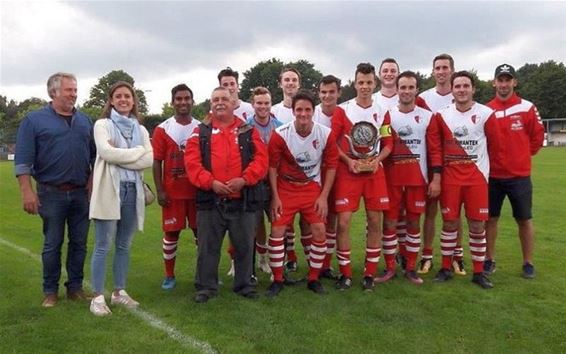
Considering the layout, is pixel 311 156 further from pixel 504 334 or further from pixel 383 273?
pixel 504 334

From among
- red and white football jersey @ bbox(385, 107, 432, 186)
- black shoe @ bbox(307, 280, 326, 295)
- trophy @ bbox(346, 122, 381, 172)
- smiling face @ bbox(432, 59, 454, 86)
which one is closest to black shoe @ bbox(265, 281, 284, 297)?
black shoe @ bbox(307, 280, 326, 295)

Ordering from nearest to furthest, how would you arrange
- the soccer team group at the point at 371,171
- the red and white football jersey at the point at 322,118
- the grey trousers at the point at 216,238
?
the grey trousers at the point at 216,238 < the soccer team group at the point at 371,171 < the red and white football jersey at the point at 322,118

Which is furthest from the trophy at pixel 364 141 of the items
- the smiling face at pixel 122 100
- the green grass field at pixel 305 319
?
the smiling face at pixel 122 100

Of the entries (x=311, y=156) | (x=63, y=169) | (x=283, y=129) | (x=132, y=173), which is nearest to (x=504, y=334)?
(x=311, y=156)

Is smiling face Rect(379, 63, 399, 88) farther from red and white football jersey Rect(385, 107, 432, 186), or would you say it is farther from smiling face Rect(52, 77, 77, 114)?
smiling face Rect(52, 77, 77, 114)

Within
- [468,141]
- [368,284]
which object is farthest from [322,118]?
[368,284]

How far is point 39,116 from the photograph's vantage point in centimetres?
548

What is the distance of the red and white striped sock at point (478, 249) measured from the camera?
6.53 metres

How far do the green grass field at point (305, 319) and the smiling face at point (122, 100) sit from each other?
2.05 m

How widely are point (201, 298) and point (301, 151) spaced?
76.1 inches

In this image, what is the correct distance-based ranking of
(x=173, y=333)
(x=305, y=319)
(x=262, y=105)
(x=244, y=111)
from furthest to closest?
(x=244, y=111) < (x=262, y=105) < (x=305, y=319) < (x=173, y=333)

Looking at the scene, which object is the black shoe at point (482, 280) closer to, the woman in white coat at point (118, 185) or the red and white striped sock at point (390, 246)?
the red and white striped sock at point (390, 246)

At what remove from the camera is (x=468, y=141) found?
6414 mm

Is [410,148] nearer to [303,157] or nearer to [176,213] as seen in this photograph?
[303,157]
